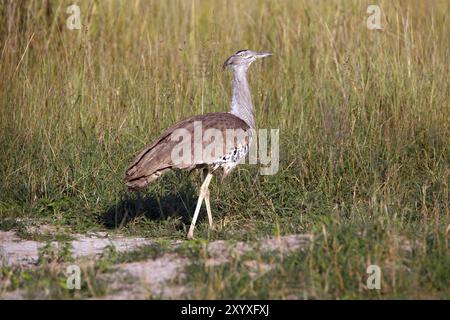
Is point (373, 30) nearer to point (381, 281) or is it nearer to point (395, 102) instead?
point (395, 102)

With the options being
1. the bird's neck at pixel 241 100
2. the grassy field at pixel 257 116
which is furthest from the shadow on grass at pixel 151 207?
the bird's neck at pixel 241 100

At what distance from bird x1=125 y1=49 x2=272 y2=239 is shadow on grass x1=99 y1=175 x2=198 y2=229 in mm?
441

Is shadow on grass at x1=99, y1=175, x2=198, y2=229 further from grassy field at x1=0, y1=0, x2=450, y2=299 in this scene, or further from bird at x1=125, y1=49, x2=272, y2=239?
bird at x1=125, y1=49, x2=272, y2=239

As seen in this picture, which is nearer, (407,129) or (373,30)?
(407,129)

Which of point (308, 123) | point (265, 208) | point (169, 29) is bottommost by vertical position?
point (265, 208)

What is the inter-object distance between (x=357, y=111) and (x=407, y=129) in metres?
0.43

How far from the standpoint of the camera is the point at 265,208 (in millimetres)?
5652

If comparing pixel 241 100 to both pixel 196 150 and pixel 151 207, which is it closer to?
pixel 196 150

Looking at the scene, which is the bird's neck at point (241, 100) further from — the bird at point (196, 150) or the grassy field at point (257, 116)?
the grassy field at point (257, 116)

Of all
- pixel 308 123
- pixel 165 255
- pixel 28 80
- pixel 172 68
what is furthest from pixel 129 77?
pixel 165 255

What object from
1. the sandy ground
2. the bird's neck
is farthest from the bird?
the sandy ground

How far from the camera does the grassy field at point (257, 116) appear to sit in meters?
5.04

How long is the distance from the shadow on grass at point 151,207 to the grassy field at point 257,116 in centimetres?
1

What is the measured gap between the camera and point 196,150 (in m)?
5.04
